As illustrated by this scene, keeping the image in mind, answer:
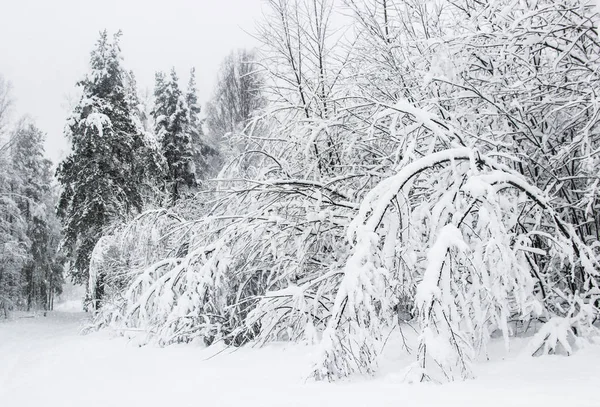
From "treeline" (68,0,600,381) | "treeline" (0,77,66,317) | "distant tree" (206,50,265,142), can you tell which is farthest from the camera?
"treeline" (0,77,66,317)

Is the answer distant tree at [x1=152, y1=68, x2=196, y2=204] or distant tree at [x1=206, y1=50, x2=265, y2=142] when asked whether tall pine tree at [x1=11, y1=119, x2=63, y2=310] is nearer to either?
distant tree at [x1=152, y1=68, x2=196, y2=204]

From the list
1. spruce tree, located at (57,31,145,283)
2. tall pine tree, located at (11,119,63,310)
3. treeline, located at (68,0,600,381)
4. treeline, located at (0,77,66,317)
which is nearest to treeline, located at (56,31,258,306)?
spruce tree, located at (57,31,145,283)

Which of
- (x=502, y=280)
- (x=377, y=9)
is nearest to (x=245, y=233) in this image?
(x=502, y=280)

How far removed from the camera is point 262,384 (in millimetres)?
3598

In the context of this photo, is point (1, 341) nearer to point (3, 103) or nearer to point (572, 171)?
point (3, 103)

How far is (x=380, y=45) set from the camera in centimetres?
596

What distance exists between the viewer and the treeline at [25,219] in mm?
20359

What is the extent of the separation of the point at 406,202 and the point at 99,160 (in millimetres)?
16904

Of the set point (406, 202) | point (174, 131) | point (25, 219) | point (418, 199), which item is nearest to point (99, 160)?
point (174, 131)

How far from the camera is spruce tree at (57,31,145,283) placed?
1745cm

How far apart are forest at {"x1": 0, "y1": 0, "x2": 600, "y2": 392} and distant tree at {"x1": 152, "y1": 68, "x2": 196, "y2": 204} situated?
11.7 m

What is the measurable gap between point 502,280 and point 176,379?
2878 mm

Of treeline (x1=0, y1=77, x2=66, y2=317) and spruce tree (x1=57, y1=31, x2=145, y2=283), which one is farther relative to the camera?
treeline (x1=0, y1=77, x2=66, y2=317)

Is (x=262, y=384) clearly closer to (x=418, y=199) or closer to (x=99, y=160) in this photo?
(x=418, y=199)
